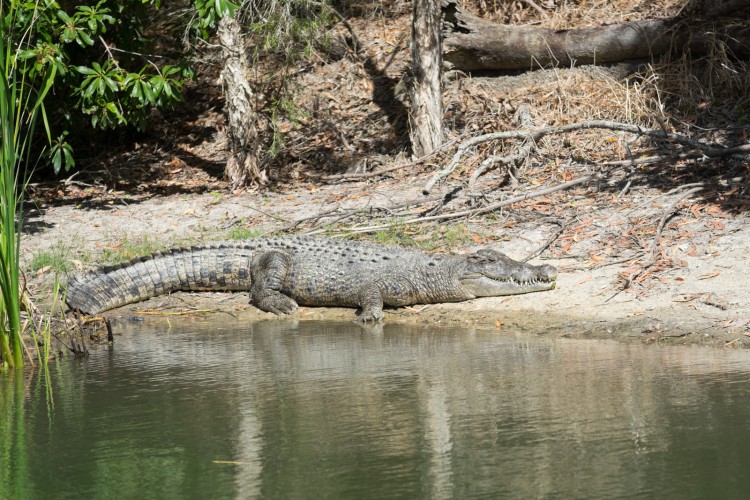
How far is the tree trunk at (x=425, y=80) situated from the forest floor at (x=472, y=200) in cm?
33

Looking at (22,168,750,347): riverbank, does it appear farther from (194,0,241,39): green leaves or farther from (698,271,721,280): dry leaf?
(194,0,241,39): green leaves

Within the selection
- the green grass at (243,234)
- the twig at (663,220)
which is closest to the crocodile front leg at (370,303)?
the green grass at (243,234)

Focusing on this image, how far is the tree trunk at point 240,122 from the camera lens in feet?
38.2

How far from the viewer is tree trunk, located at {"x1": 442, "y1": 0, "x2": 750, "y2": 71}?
11.5 m

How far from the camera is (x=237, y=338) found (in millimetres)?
7293

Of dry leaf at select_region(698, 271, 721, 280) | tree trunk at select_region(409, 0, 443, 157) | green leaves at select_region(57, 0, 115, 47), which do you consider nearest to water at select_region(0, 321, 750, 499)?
dry leaf at select_region(698, 271, 721, 280)

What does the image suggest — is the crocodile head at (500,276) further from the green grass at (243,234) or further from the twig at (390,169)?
the twig at (390,169)

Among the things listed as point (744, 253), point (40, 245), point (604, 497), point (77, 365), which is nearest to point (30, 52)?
point (40, 245)

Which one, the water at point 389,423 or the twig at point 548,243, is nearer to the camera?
the water at point 389,423

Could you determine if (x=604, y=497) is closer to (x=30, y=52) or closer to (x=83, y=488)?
(x=83, y=488)

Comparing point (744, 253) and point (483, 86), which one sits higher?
point (483, 86)

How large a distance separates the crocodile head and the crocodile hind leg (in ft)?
5.51

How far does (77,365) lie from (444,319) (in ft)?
9.99

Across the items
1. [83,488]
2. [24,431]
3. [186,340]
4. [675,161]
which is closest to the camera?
[83,488]
